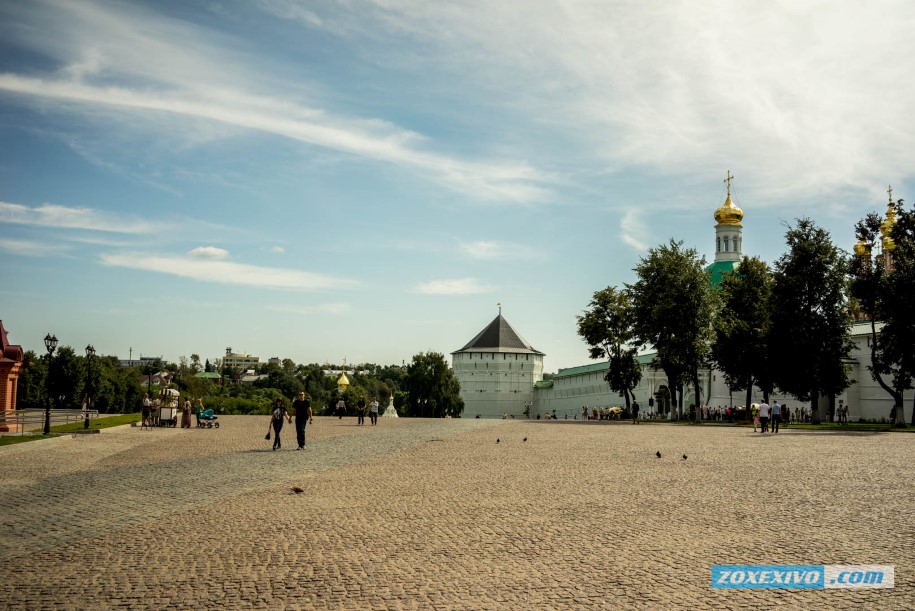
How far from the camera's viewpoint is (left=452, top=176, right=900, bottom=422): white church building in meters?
61.9

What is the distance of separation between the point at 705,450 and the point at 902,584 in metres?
16.0

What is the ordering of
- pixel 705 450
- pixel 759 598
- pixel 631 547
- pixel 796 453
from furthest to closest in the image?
pixel 705 450
pixel 796 453
pixel 631 547
pixel 759 598

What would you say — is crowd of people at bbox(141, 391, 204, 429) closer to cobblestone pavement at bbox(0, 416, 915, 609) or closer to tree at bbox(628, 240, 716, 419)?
cobblestone pavement at bbox(0, 416, 915, 609)

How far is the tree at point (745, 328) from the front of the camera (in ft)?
168

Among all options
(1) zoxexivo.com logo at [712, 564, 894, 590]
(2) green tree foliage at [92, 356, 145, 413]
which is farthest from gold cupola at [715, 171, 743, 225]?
(1) zoxexivo.com logo at [712, 564, 894, 590]

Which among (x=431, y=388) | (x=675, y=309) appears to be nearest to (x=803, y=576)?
(x=675, y=309)

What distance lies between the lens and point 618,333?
6175 cm

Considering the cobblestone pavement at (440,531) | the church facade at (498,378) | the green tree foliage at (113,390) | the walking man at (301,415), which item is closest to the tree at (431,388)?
the church facade at (498,378)

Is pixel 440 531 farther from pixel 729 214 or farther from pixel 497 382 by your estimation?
pixel 497 382

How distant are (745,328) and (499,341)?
2730 inches

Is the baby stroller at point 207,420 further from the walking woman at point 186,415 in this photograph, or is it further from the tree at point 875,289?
the tree at point 875,289

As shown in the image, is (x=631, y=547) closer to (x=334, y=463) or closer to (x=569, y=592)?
(x=569, y=592)

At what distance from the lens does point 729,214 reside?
282ft

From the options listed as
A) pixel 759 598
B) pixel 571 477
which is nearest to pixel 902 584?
pixel 759 598
